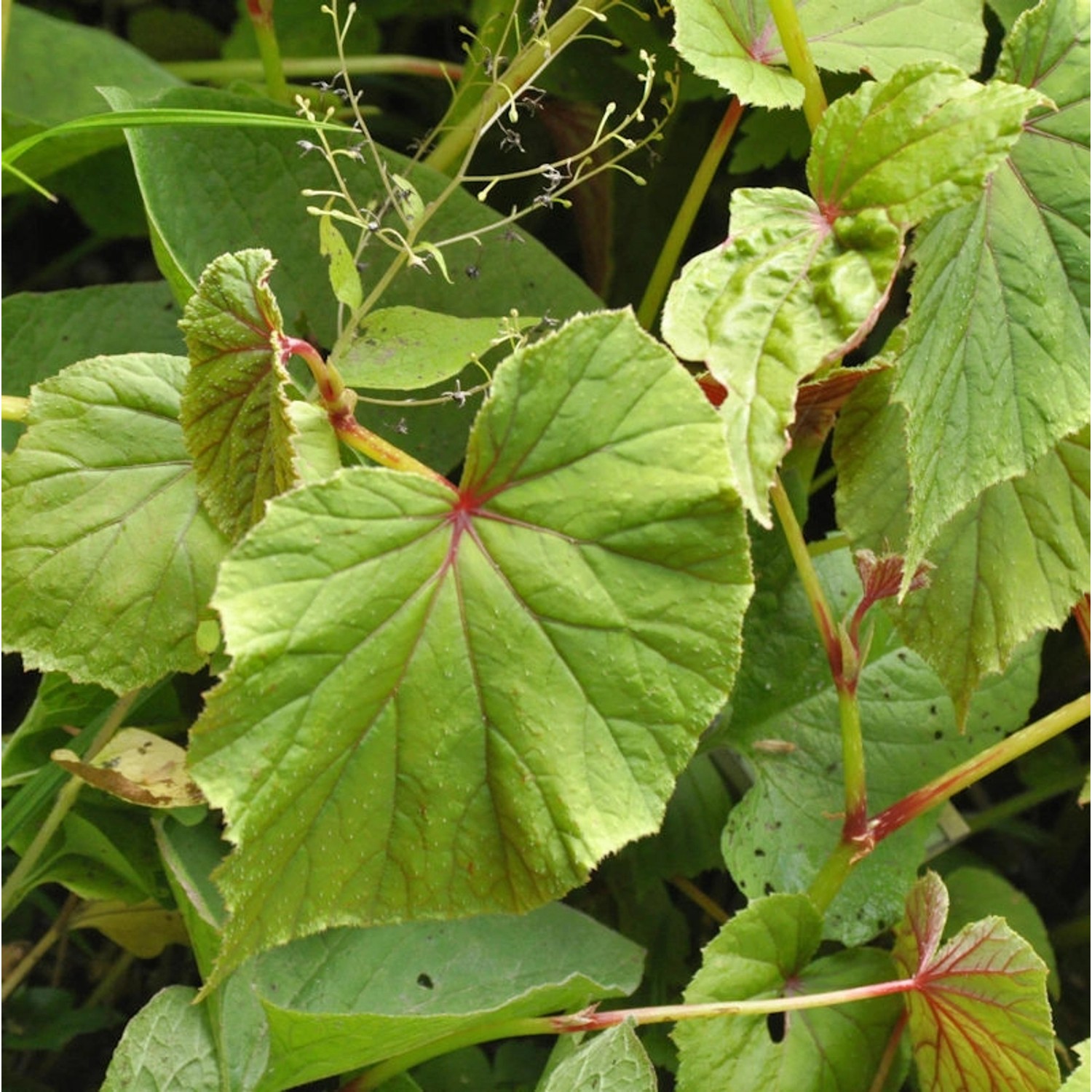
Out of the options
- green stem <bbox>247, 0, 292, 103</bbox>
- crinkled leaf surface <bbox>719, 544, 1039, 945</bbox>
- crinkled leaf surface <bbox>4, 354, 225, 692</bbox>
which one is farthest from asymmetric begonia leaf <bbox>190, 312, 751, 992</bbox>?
green stem <bbox>247, 0, 292, 103</bbox>

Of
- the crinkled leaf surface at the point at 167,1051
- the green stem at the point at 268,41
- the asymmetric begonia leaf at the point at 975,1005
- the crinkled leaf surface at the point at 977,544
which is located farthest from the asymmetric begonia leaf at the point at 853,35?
the crinkled leaf surface at the point at 167,1051

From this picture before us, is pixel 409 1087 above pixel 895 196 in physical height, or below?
below

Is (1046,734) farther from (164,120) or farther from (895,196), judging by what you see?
(164,120)

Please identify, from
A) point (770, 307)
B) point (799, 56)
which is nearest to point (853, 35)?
point (799, 56)

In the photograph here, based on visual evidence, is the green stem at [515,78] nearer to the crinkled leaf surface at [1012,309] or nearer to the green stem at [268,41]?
the green stem at [268,41]

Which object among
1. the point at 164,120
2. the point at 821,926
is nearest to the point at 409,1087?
the point at 821,926

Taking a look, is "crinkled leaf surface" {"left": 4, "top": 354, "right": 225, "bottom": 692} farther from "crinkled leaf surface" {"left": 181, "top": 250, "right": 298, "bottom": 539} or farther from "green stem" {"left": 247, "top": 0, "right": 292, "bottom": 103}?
"green stem" {"left": 247, "top": 0, "right": 292, "bottom": 103}
